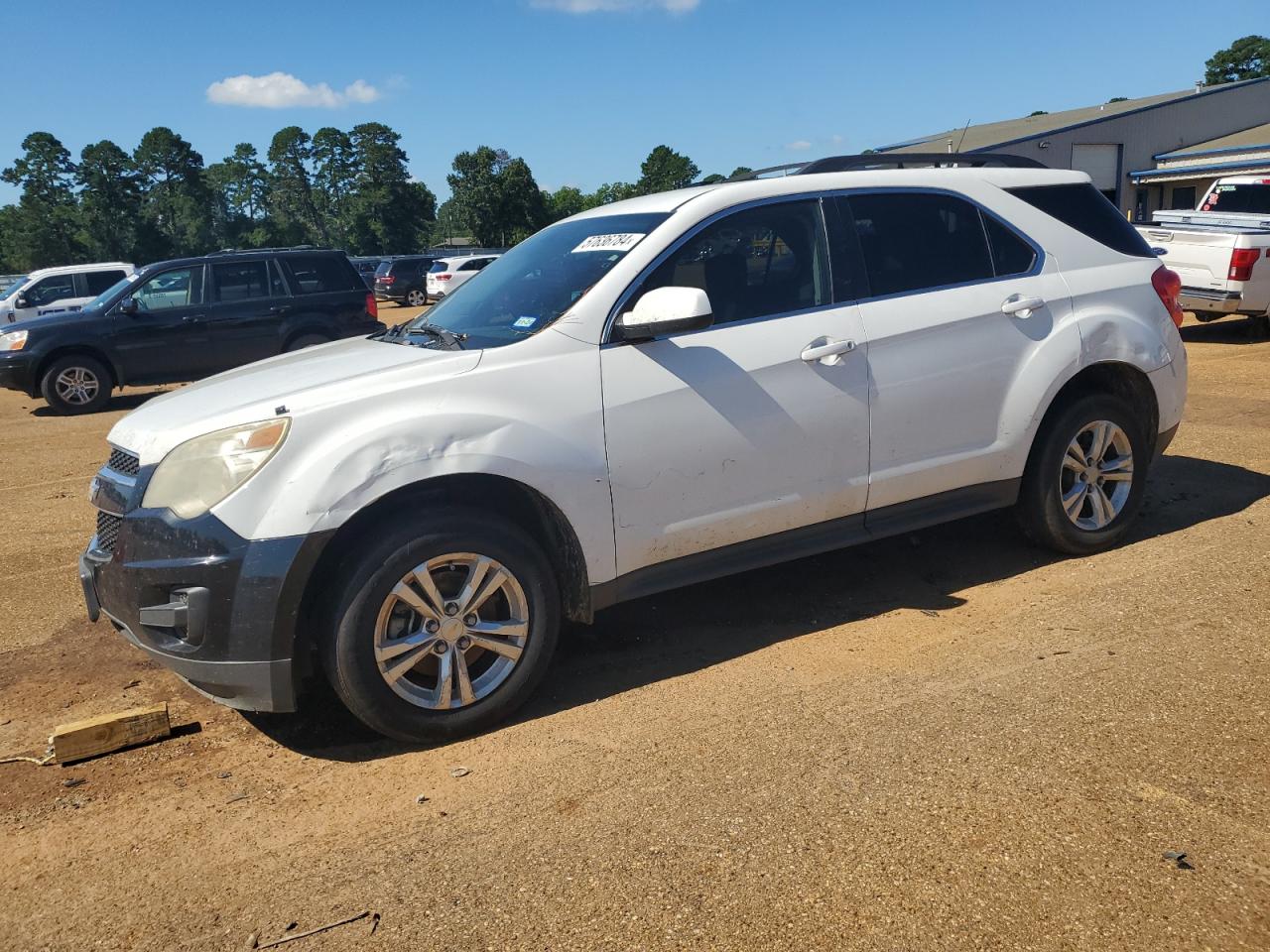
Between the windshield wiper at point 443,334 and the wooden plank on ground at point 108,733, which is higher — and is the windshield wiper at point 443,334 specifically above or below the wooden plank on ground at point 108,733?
above

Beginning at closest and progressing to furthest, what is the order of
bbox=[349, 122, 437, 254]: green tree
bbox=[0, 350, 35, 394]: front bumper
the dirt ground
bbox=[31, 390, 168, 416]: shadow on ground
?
the dirt ground → bbox=[0, 350, 35, 394]: front bumper → bbox=[31, 390, 168, 416]: shadow on ground → bbox=[349, 122, 437, 254]: green tree

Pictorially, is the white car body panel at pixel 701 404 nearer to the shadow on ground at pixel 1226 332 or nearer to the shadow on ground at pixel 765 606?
the shadow on ground at pixel 765 606

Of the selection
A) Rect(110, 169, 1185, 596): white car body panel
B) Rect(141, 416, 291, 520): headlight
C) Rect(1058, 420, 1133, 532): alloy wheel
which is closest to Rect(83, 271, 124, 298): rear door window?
Rect(110, 169, 1185, 596): white car body panel

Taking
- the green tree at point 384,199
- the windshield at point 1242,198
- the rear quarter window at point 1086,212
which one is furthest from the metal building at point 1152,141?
the green tree at point 384,199

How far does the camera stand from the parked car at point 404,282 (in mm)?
35000

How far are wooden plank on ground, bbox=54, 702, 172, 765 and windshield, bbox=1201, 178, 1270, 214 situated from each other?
16706 mm

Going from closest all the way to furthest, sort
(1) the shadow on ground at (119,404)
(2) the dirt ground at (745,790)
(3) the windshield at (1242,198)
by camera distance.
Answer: (2) the dirt ground at (745,790) < (1) the shadow on ground at (119,404) < (3) the windshield at (1242,198)

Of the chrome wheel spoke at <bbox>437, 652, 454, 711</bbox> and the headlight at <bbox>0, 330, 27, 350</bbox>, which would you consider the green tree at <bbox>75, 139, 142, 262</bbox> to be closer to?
the headlight at <bbox>0, 330, 27, 350</bbox>

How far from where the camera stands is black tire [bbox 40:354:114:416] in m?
13.1

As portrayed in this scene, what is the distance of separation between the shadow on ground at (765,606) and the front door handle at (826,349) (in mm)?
1204

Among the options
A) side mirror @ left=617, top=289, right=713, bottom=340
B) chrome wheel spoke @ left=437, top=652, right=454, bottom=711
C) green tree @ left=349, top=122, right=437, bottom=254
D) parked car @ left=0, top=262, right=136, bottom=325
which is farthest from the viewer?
green tree @ left=349, top=122, right=437, bottom=254

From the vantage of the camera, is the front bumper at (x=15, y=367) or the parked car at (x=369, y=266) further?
the parked car at (x=369, y=266)

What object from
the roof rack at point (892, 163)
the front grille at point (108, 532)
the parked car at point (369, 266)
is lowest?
the front grille at point (108, 532)

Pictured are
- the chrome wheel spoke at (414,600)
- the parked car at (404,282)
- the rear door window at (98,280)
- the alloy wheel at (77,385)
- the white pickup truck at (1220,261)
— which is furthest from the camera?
the parked car at (404,282)
